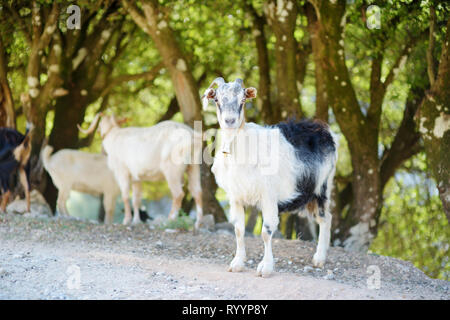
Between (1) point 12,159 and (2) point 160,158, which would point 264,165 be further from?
(1) point 12,159

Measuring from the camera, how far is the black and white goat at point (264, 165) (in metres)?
6.46

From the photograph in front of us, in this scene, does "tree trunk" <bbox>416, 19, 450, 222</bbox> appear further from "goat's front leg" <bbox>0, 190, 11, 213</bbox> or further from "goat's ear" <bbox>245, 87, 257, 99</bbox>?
"goat's front leg" <bbox>0, 190, 11, 213</bbox>

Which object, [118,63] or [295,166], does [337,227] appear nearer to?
[295,166]

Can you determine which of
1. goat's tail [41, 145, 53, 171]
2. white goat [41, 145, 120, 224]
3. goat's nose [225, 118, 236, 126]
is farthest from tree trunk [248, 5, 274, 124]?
goat's nose [225, 118, 236, 126]

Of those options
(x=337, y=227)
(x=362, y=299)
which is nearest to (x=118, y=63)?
(x=337, y=227)

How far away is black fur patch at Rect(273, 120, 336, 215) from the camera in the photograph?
289 inches

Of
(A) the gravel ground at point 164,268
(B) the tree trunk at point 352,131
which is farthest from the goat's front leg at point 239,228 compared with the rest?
(B) the tree trunk at point 352,131

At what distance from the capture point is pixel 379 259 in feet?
27.1

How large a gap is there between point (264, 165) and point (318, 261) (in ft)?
5.49

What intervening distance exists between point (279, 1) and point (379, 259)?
4884mm

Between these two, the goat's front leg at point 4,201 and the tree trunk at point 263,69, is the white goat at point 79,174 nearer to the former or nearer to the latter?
the goat's front leg at point 4,201

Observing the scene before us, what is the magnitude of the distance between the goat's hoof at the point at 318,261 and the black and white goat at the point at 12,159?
5.76 m

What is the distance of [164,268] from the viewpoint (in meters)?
6.73
